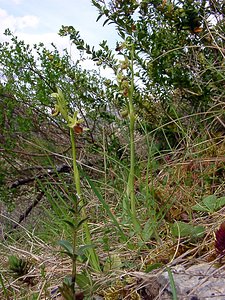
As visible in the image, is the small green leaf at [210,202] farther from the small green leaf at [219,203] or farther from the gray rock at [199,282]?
the gray rock at [199,282]

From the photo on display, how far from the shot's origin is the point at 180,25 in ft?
7.45

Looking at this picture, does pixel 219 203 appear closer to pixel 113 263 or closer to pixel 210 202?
pixel 210 202

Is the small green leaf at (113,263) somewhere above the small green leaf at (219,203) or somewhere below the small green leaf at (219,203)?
below

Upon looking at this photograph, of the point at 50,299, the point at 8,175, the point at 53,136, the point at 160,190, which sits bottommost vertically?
the point at 50,299

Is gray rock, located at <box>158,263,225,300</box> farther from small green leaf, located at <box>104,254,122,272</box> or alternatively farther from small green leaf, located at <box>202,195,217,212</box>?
small green leaf, located at <box>202,195,217,212</box>

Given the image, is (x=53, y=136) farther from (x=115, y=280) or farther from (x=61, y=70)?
(x=115, y=280)

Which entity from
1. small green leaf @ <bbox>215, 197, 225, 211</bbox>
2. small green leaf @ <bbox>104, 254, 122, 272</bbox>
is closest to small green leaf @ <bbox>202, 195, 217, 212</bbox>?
small green leaf @ <bbox>215, 197, 225, 211</bbox>

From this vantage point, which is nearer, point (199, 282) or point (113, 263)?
point (199, 282)

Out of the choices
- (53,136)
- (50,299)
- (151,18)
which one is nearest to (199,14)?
(151,18)

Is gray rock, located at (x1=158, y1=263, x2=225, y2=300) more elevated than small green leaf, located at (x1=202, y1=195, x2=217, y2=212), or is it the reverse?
small green leaf, located at (x1=202, y1=195, x2=217, y2=212)

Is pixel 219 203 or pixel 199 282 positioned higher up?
pixel 219 203

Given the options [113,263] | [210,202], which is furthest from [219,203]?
[113,263]

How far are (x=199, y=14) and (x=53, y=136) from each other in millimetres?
1330

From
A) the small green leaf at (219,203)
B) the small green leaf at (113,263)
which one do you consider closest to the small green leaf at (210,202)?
the small green leaf at (219,203)
